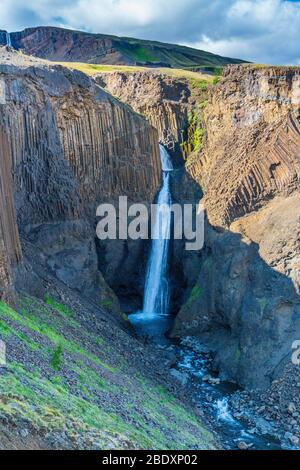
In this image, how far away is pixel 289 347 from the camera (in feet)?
76.3

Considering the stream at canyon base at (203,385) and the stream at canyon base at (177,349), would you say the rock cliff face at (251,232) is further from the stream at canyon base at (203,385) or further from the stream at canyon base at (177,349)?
the stream at canyon base at (177,349)

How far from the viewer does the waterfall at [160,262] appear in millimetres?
33250

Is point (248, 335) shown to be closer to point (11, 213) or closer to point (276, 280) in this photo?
point (276, 280)

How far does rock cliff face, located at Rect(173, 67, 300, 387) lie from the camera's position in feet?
79.7

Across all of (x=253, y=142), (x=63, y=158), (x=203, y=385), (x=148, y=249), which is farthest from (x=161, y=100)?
(x=203, y=385)

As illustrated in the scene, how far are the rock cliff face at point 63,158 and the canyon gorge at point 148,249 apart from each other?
8 cm

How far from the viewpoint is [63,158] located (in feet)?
96.7

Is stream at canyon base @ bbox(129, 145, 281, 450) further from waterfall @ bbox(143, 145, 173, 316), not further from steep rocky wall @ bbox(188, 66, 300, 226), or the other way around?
steep rocky wall @ bbox(188, 66, 300, 226)

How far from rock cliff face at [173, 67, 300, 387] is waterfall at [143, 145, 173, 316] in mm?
3571

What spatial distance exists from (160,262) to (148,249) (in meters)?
1.31

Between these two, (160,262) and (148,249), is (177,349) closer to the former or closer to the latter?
(160,262)

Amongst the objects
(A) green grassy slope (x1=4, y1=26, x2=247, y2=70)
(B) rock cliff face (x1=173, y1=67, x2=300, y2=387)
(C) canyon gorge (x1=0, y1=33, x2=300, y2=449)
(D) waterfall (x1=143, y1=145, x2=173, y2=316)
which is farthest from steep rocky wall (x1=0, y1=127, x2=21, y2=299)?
(A) green grassy slope (x1=4, y1=26, x2=247, y2=70)
